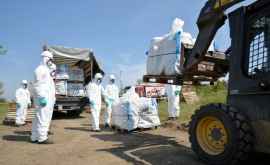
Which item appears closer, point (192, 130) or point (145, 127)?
point (192, 130)

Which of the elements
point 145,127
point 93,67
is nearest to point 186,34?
point 145,127

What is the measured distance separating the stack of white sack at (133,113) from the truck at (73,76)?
4.90m

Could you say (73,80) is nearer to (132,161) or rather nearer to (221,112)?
(132,161)

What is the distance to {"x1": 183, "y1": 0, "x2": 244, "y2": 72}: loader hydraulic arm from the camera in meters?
4.64

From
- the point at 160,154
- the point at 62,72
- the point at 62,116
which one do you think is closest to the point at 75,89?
the point at 62,72

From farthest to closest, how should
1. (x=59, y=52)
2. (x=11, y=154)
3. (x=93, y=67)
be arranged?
1. (x=93, y=67)
2. (x=59, y=52)
3. (x=11, y=154)

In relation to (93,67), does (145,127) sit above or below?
below

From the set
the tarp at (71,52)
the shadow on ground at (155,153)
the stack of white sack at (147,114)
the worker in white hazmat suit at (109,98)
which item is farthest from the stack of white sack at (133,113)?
the tarp at (71,52)

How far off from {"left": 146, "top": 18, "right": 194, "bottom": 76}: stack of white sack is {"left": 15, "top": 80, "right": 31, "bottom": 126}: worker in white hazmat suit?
6823 millimetres

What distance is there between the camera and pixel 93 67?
49.9 feet

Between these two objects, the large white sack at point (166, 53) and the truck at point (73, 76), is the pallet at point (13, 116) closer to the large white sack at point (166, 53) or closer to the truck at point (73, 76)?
the truck at point (73, 76)

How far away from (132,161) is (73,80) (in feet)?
36.3

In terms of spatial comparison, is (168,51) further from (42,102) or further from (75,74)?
(75,74)

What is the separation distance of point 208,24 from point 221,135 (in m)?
1.92
